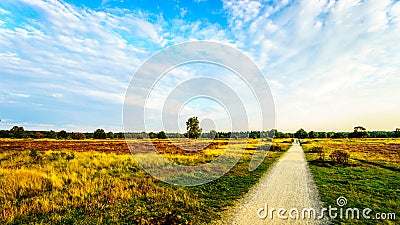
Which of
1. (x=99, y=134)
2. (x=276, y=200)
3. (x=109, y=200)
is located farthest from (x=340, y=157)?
(x=99, y=134)

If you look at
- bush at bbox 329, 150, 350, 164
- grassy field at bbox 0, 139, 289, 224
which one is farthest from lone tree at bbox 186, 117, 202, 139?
grassy field at bbox 0, 139, 289, 224

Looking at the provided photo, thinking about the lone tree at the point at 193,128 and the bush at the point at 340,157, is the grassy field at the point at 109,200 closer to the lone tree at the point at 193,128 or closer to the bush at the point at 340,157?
the bush at the point at 340,157

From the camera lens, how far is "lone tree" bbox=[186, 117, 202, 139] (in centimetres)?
6359

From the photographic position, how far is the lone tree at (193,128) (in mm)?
Result: 63591

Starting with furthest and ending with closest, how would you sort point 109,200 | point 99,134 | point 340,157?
point 99,134
point 340,157
point 109,200

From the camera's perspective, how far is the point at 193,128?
63969 mm

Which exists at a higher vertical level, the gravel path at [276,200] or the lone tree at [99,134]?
the lone tree at [99,134]

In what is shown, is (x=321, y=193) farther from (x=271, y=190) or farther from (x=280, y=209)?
(x=280, y=209)

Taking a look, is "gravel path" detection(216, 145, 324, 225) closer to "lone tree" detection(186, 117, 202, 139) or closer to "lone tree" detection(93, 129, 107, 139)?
"lone tree" detection(186, 117, 202, 139)

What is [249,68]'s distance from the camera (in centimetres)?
1827

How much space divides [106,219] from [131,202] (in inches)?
61.8

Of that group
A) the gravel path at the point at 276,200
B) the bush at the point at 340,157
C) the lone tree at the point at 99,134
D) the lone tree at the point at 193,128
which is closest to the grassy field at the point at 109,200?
the gravel path at the point at 276,200

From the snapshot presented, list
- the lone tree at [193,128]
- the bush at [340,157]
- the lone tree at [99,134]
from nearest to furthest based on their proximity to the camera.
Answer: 1. the bush at [340,157]
2. the lone tree at [193,128]
3. the lone tree at [99,134]

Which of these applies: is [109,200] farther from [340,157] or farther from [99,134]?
[99,134]
